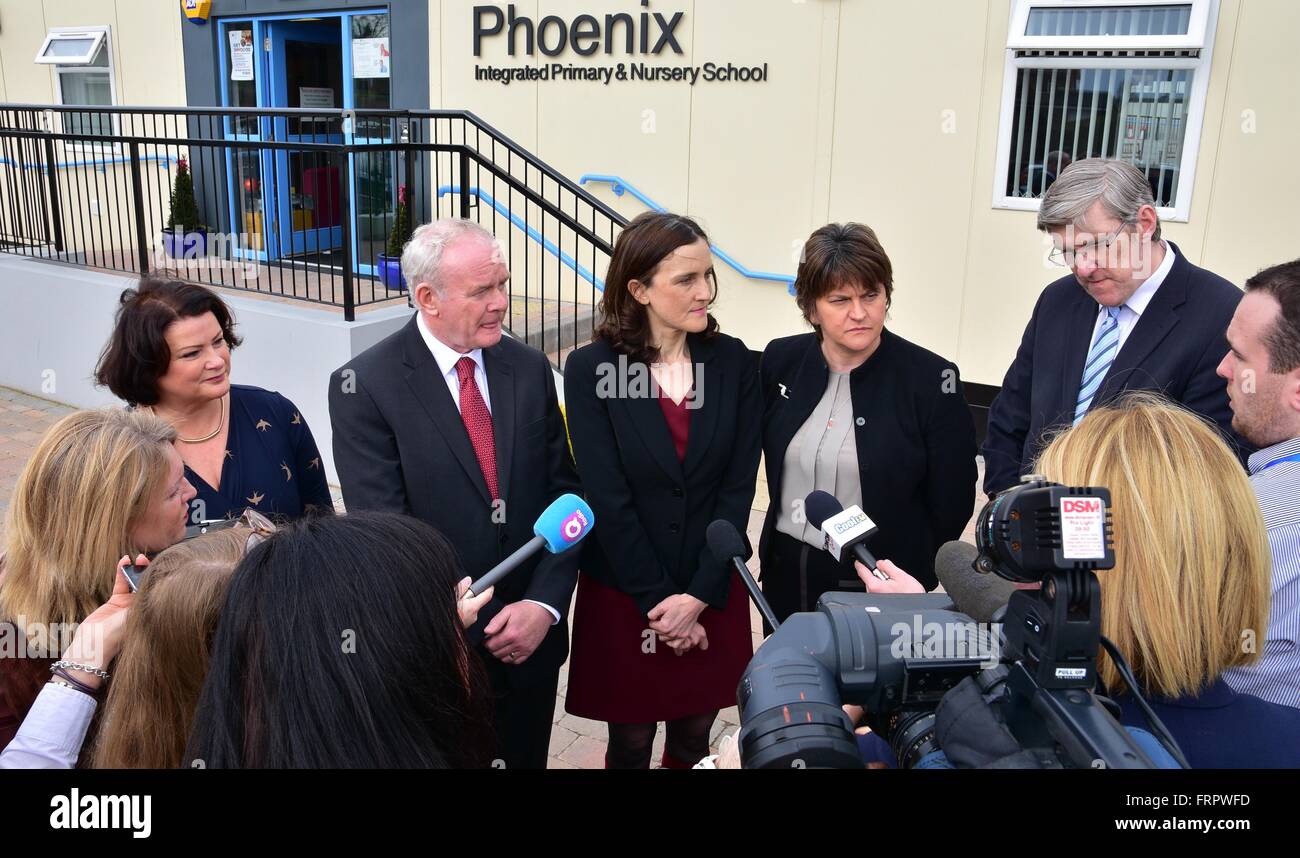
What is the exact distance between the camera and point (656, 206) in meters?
7.56

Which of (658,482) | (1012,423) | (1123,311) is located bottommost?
(658,482)

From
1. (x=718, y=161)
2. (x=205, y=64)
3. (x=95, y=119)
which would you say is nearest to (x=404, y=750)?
(x=718, y=161)

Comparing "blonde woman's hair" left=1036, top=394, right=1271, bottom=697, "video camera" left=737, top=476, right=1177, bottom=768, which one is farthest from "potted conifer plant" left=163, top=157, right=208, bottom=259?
"blonde woman's hair" left=1036, top=394, right=1271, bottom=697

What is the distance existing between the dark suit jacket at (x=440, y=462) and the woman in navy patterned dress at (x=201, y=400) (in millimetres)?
213

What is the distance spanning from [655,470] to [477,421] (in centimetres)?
54

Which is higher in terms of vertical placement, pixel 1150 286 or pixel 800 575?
pixel 1150 286

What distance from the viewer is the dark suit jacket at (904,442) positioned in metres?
2.66

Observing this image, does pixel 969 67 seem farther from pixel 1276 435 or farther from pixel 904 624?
pixel 904 624

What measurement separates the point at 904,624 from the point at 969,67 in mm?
5736

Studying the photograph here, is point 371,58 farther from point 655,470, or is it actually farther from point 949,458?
point 949,458

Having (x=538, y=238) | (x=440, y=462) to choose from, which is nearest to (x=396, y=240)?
(x=538, y=238)

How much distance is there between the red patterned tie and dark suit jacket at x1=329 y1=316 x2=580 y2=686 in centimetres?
2

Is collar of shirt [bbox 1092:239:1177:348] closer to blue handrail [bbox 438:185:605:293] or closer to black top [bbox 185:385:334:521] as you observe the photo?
black top [bbox 185:385:334:521]

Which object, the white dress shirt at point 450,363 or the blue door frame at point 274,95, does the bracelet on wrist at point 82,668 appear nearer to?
the white dress shirt at point 450,363
